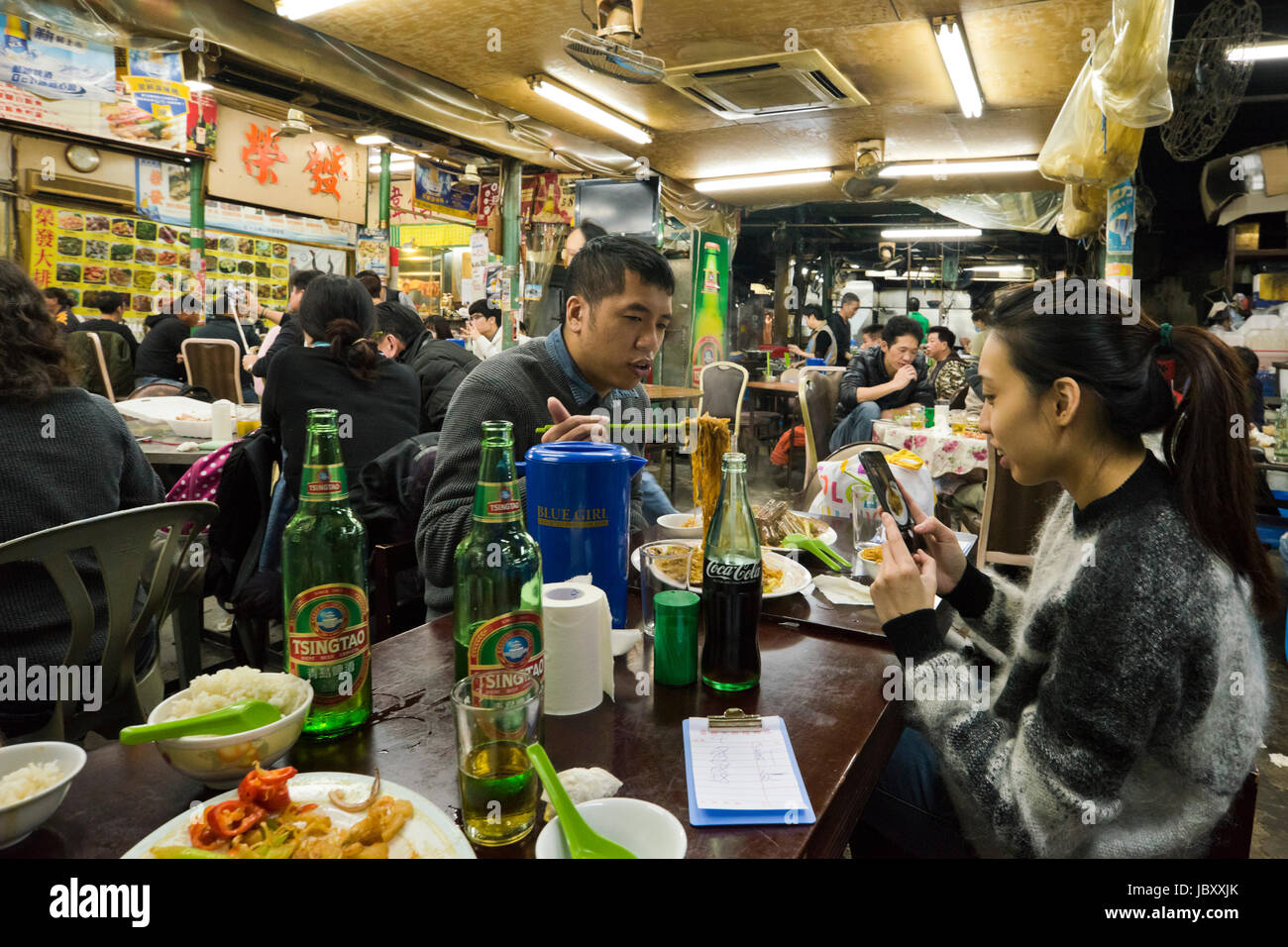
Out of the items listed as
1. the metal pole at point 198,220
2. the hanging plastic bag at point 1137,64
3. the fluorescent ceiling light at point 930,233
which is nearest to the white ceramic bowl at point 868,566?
the hanging plastic bag at point 1137,64

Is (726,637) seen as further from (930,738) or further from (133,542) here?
(133,542)

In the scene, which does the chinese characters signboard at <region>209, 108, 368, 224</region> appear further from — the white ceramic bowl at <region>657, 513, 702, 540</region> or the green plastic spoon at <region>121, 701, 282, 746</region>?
the green plastic spoon at <region>121, 701, 282, 746</region>

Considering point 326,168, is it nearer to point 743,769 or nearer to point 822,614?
point 822,614

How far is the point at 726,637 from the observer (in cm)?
111

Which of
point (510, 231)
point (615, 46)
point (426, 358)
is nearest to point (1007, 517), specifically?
point (426, 358)

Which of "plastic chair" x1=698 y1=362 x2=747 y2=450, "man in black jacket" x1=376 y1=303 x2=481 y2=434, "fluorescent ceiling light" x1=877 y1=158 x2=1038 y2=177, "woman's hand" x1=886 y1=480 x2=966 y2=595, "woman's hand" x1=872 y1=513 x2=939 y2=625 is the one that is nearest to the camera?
"woman's hand" x1=872 y1=513 x2=939 y2=625

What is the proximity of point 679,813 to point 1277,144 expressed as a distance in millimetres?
10217

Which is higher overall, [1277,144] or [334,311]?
[1277,144]

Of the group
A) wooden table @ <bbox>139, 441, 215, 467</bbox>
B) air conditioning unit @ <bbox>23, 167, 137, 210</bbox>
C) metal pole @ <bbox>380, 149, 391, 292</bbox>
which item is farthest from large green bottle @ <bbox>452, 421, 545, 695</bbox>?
air conditioning unit @ <bbox>23, 167, 137, 210</bbox>

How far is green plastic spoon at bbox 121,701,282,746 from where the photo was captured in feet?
2.53

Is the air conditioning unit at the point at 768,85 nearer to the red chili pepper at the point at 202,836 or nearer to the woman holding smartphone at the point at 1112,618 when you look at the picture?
the woman holding smartphone at the point at 1112,618

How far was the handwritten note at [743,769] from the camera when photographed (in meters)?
0.83

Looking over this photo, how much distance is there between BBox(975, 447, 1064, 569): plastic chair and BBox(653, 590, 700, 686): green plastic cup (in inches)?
88.7
